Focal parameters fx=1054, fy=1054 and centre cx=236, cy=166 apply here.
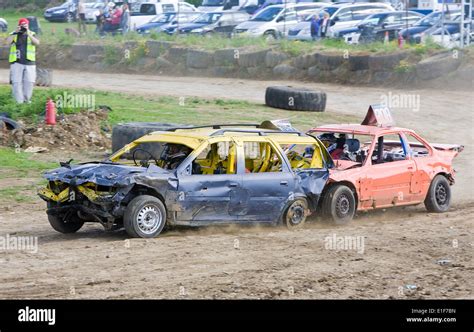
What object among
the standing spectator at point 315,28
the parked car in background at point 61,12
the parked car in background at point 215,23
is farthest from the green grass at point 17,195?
the parked car in background at point 61,12

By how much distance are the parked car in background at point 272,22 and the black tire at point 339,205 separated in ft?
77.3

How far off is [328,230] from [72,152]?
7.37 m

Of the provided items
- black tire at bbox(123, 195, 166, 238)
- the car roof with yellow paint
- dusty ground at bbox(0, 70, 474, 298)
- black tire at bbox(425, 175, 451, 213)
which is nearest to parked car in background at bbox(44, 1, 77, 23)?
dusty ground at bbox(0, 70, 474, 298)

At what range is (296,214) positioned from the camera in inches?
569

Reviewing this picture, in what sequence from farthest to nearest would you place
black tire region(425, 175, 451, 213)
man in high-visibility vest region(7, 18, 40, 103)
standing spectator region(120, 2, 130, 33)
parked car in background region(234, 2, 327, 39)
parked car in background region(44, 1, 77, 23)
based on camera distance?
parked car in background region(44, 1, 77, 23) < standing spectator region(120, 2, 130, 33) < parked car in background region(234, 2, 327, 39) < man in high-visibility vest region(7, 18, 40, 103) < black tire region(425, 175, 451, 213)

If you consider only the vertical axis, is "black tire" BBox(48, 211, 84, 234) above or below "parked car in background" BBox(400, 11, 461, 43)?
below

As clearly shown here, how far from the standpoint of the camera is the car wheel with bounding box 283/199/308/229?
14.4m

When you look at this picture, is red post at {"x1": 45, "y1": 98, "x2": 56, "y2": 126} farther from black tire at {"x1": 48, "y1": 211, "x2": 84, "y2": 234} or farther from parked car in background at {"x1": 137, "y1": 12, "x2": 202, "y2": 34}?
parked car in background at {"x1": 137, "y1": 12, "x2": 202, "y2": 34}

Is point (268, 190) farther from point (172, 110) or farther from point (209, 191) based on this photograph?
point (172, 110)

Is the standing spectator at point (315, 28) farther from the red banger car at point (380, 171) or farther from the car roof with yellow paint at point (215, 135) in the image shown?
the car roof with yellow paint at point (215, 135)

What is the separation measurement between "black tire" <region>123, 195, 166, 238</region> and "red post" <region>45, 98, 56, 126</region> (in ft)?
27.3

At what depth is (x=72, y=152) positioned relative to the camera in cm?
2020
